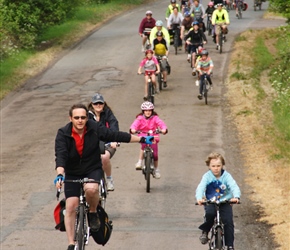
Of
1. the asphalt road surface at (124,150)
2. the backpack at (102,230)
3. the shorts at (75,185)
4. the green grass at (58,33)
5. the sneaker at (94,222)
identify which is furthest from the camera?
the green grass at (58,33)

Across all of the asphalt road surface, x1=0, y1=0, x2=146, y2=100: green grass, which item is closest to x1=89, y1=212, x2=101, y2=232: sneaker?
the asphalt road surface

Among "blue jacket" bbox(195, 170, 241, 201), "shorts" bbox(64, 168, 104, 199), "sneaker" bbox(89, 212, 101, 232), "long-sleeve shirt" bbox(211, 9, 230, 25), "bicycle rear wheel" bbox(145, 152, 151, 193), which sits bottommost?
"long-sleeve shirt" bbox(211, 9, 230, 25)

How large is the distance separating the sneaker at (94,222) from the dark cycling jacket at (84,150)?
0.57 m

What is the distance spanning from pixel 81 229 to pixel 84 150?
3.09ft

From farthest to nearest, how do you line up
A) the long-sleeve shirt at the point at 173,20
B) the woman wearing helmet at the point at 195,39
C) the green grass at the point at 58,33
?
the long-sleeve shirt at the point at 173,20, the green grass at the point at 58,33, the woman wearing helmet at the point at 195,39

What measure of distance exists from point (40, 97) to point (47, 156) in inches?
340

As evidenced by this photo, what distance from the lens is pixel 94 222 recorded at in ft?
35.8

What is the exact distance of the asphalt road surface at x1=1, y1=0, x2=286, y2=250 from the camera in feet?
45.7

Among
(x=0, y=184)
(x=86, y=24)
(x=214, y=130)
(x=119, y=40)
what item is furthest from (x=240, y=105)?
(x=86, y=24)

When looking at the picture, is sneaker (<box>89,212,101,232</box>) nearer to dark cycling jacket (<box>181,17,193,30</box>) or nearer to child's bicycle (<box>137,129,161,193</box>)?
child's bicycle (<box>137,129,161,193</box>)

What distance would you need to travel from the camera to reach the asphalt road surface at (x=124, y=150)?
Answer: 45.7 ft

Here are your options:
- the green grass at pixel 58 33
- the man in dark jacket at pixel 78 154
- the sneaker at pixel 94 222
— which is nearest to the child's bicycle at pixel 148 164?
the sneaker at pixel 94 222

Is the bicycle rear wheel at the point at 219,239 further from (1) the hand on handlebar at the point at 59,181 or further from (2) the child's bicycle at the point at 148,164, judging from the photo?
(2) the child's bicycle at the point at 148,164

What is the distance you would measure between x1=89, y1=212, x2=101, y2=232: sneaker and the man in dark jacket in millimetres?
14
